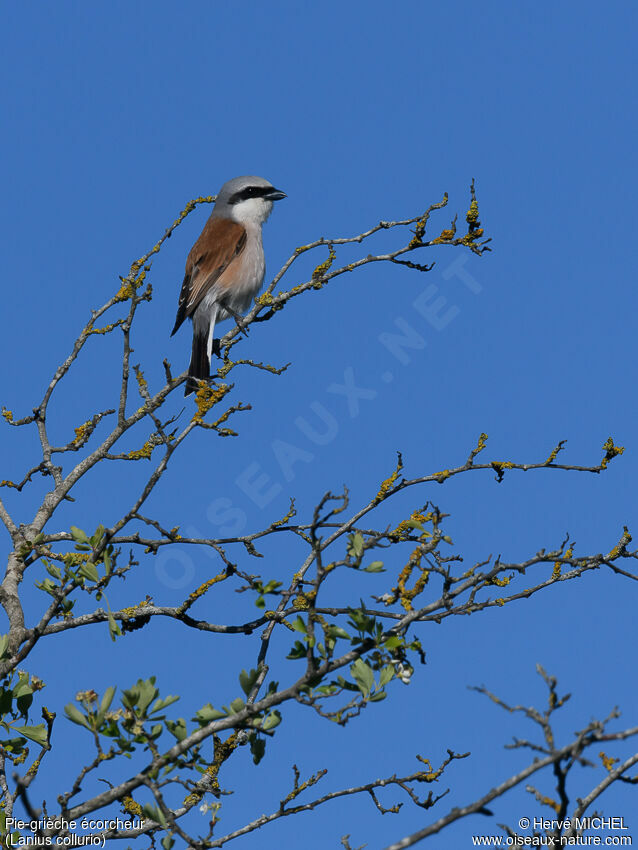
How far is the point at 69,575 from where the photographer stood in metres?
4.69

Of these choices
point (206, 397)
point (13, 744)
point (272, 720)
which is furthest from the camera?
point (206, 397)

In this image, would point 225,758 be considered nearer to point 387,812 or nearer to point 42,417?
point 387,812

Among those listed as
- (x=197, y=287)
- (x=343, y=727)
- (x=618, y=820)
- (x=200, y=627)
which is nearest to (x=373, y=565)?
(x=343, y=727)

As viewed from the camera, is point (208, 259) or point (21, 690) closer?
point (21, 690)

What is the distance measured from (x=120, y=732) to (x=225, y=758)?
1.15m

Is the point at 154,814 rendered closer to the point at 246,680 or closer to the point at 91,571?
the point at 246,680

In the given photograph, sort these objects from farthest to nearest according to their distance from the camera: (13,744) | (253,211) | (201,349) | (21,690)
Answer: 1. (253,211)
2. (201,349)
3. (13,744)
4. (21,690)

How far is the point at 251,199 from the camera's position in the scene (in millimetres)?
9961

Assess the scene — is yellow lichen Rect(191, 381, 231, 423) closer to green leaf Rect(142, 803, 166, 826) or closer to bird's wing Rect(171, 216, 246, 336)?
green leaf Rect(142, 803, 166, 826)

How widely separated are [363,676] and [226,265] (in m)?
6.35

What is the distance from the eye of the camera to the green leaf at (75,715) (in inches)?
138

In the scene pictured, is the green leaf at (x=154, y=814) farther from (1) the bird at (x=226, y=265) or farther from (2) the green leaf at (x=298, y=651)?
(1) the bird at (x=226, y=265)

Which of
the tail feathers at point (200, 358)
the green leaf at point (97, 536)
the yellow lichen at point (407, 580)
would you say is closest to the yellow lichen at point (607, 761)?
the yellow lichen at point (407, 580)

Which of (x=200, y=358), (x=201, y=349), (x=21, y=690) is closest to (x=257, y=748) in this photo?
(x=21, y=690)
